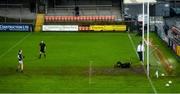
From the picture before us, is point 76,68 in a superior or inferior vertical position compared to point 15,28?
inferior

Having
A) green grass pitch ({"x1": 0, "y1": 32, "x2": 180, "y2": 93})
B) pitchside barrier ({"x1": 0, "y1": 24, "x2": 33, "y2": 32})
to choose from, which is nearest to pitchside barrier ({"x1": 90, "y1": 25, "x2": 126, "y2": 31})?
green grass pitch ({"x1": 0, "y1": 32, "x2": 180, "y2": 93})

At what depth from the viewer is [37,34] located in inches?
2783

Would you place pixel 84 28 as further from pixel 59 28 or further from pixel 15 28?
pixel 15 28

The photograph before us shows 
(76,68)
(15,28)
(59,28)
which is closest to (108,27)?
(59,28)

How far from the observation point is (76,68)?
43.8m

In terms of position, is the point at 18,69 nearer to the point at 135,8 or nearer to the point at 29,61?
the point at 29,61

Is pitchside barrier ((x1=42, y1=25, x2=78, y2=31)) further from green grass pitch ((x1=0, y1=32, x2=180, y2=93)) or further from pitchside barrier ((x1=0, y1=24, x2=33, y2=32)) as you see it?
green grass pitch ((x1=0, y1=32, x2=180, y2=93))

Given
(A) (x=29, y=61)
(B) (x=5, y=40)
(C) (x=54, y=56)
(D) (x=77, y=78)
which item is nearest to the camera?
(D) (x=77, y=78)

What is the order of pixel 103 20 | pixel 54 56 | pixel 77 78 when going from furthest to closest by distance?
pixel 103 20 < pixel 54 56 < pixel 77 78

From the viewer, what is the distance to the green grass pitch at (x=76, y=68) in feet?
119

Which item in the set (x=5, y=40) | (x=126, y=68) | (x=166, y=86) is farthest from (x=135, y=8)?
(x=166, y=86)

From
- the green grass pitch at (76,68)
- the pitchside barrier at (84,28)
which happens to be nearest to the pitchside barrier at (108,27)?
the pitchside barrier at (84,28)

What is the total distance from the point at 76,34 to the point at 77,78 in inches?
1254

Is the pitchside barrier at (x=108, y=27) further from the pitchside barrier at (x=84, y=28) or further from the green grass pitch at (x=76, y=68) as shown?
the green grass pitch at (x=76, y=68)
